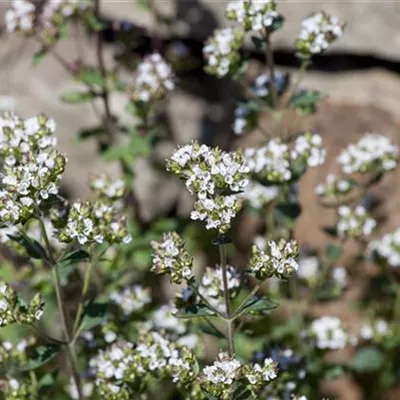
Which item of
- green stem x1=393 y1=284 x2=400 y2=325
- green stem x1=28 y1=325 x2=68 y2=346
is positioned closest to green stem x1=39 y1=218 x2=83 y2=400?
green stem x1=28 y1=325 x2=68 y2=346

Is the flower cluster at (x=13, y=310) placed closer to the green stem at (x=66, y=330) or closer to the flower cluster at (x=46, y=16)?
the green stem at (x=66, y=330)

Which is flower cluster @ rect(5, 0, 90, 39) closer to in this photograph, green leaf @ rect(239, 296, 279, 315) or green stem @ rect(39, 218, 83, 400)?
green stem @ rect(39, 218, 83, 400)

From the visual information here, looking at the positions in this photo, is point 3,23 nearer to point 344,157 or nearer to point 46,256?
point 344,157

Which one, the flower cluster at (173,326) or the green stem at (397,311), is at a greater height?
the green stem at (397,311)

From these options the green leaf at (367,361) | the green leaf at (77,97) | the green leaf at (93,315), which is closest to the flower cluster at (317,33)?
the green leaf at (77,97)

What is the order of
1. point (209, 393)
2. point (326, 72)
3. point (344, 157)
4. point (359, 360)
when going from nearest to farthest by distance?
1. point (209, 393)
2. point (344, 157)
3. point (359, 360)
4. point (326, 72)

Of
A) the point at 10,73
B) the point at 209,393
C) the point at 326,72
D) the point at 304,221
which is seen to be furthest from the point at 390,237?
the point at 10,73
